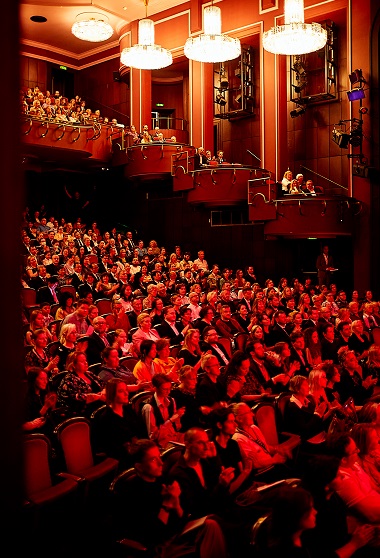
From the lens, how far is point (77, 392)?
3.61 metres

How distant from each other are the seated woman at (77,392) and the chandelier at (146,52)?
772 centimetres

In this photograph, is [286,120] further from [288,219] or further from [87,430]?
[87,430]

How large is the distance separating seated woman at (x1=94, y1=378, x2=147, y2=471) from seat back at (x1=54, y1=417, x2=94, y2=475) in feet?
0.33

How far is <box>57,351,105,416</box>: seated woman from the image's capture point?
11.7ft

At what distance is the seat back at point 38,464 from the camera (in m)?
2.76

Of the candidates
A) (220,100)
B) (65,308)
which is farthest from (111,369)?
(220,100)

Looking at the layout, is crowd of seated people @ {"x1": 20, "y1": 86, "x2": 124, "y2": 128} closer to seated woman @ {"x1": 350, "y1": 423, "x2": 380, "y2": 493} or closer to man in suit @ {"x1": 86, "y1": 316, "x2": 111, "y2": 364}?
man in suit @ {"x1": 86, "y1": 316, "x2": 111, "y2": 364}

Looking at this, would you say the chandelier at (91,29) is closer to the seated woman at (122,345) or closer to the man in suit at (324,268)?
the man in suit at (324,268)

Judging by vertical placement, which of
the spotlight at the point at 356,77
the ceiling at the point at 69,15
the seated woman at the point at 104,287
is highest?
the ceiling at the point at 69,15

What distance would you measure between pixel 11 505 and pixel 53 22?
15.5m

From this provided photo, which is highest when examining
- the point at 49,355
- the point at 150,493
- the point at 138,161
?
the point at 138,161

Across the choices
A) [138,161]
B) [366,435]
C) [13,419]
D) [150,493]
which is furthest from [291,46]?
[13,419]

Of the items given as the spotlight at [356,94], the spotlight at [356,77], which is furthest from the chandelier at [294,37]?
the spotlight at [356,94]

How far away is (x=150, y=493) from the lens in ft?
7.98
